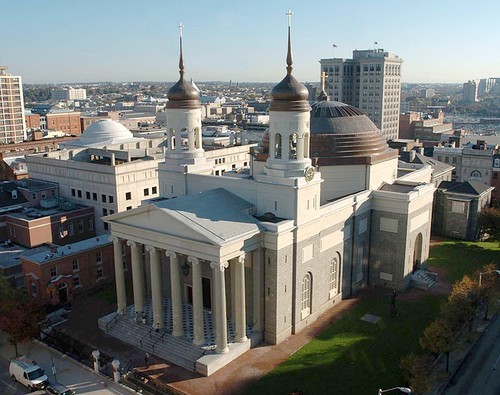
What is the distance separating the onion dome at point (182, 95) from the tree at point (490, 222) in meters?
Answer: 41.8

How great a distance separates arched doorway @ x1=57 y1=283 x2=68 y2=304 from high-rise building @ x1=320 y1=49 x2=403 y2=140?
127052 mm

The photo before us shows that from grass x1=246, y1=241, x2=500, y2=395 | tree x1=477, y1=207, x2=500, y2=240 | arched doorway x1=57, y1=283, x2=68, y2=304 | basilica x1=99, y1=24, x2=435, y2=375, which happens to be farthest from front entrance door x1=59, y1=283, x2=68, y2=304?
tree x1=477, y1=207, x2=500, y2=240

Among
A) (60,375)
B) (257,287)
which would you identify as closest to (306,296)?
(257,287)

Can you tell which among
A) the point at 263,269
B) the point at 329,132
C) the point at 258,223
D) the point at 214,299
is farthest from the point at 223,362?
A: the point at 329,132

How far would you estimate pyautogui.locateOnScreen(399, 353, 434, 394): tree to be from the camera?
Answer: 102 feet

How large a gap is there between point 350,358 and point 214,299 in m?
10.7

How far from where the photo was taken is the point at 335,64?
527ft

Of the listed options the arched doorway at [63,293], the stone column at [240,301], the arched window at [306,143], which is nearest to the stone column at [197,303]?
the stone column at [240,301]

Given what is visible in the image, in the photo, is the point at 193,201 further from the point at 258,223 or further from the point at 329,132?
the point at 329,132

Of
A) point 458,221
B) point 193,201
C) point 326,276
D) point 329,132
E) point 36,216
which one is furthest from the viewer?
point 458,221

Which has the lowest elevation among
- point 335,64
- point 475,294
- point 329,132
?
point 475,294

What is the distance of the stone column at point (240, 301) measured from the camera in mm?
36938

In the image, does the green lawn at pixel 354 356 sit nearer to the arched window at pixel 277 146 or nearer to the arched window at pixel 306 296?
the arched window at pixel 306 296

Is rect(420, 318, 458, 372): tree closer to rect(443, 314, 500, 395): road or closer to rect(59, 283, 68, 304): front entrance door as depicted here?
rect(443, 314, 500, 395): road
